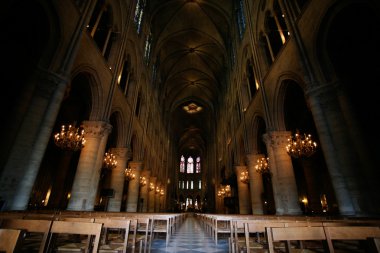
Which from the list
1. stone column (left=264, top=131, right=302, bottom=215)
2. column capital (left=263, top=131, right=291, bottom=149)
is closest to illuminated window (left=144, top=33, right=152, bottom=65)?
column capital (left=263, top=131, right=291, bottom=149)

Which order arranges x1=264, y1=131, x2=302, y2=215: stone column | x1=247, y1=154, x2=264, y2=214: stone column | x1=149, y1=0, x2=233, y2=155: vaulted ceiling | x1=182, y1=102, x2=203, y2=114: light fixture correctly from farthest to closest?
x1=182, y1=102, x2=203, y2=114: light fixture
x1=149, y1=0, x2=233, y2=155: vaulted ceiling
x1=247, y1=154, x2=264, y2=214: stone column
x1=264, y1=131, x2=302, y2=215: stone column

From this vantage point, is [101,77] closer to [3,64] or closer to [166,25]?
[3,64]

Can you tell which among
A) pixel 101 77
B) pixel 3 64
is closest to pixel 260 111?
pixel 101 77

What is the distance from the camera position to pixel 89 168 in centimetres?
978

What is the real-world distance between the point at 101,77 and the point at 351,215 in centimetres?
1223

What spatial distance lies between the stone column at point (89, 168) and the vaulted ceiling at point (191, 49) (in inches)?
618

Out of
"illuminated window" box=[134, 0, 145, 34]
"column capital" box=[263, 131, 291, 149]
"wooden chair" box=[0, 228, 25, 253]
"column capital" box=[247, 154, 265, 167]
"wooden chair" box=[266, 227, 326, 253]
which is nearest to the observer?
"wooden chair" box=[0, 228, 25, 253]

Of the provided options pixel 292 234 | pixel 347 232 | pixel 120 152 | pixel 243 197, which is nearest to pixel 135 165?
pixel 120 152

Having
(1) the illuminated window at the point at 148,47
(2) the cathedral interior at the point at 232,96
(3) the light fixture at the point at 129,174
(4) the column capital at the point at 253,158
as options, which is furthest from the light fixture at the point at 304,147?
(1) the illuminated window at the point at 148,47

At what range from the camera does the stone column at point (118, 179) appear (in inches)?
524

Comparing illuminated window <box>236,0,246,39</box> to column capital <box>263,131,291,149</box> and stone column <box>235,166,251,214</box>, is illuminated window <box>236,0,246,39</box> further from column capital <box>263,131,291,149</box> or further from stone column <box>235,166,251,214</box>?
stone column <box>235,166,251,214</box>

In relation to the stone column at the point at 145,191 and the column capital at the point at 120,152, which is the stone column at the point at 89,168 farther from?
the stone column at the point at 145,191

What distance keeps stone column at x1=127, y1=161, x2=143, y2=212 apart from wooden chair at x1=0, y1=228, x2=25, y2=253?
1579 centimetres

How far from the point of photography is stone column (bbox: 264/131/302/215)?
957cm
